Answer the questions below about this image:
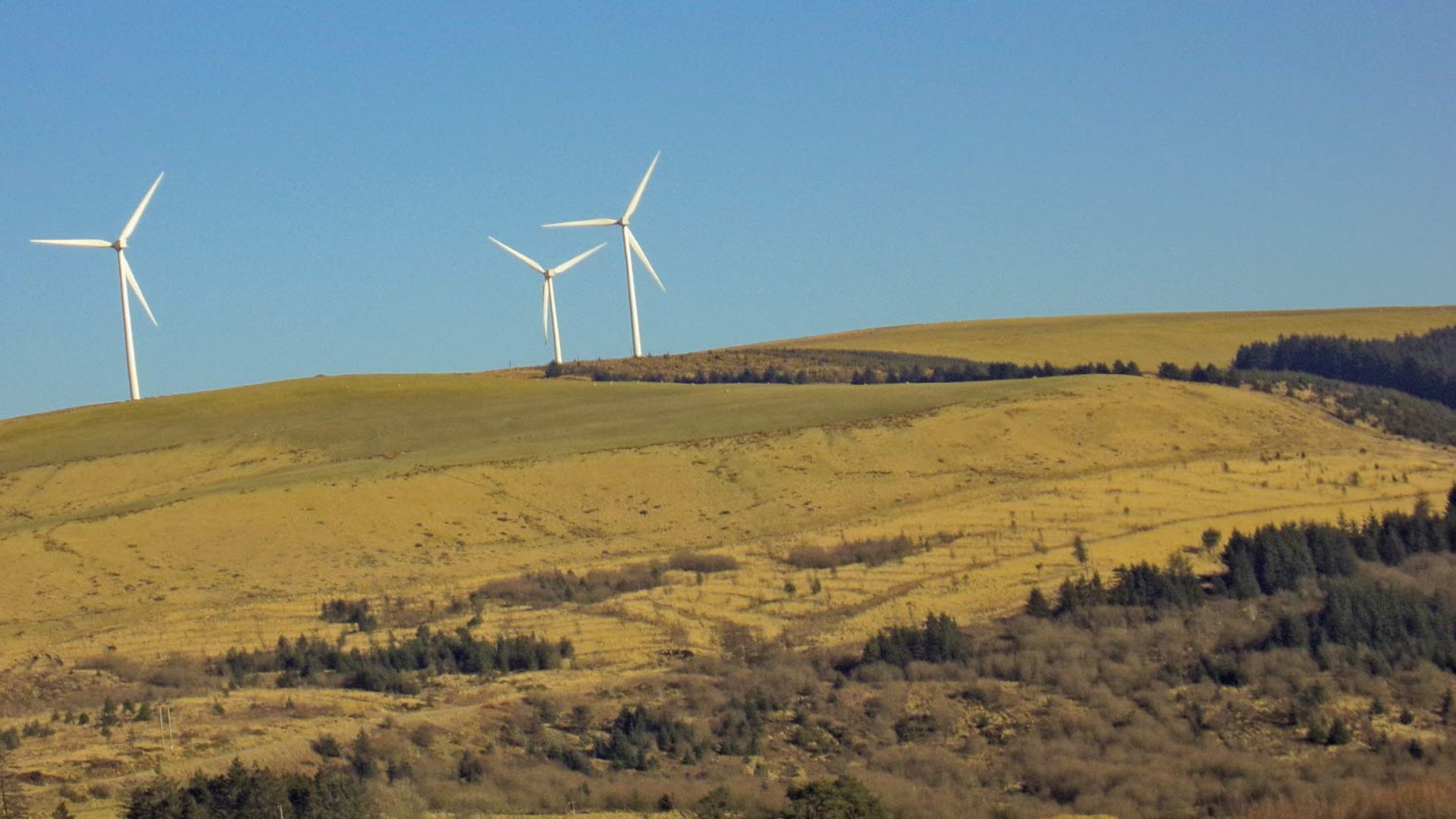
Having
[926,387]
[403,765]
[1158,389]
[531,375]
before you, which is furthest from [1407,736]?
[531,375]

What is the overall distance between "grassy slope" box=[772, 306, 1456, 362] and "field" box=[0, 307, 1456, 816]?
889 inches

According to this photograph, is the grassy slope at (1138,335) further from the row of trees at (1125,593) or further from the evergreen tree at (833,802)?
the evergreen tree at (833,802)

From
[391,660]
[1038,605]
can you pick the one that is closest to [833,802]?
[391,660]

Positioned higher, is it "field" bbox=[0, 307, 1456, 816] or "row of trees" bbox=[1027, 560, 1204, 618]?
"field" bbox=[0, 307, 1456, 816]

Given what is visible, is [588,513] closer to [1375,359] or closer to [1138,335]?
[1375,359]

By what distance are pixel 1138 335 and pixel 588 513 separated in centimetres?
5060

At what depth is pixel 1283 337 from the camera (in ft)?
290

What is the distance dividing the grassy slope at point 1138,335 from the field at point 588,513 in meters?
22.6

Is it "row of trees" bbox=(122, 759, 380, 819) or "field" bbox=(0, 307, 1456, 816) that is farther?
"field" bbox=(0, 307, 1456, 816)

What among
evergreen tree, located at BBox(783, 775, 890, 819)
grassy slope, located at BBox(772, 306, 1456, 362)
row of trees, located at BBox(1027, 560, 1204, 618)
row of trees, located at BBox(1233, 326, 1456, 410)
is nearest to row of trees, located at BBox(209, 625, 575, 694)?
row of trees, located at BBox(1027, 560, 1204, 618)

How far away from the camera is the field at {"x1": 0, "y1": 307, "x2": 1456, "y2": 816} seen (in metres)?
36.1

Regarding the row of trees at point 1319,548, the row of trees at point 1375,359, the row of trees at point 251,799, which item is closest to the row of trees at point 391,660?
the row of trees at point 251,799

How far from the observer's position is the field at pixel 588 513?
119ft

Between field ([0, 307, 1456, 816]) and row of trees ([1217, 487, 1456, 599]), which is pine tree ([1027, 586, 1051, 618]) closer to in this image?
field ([0, 307, 1456, 816])
